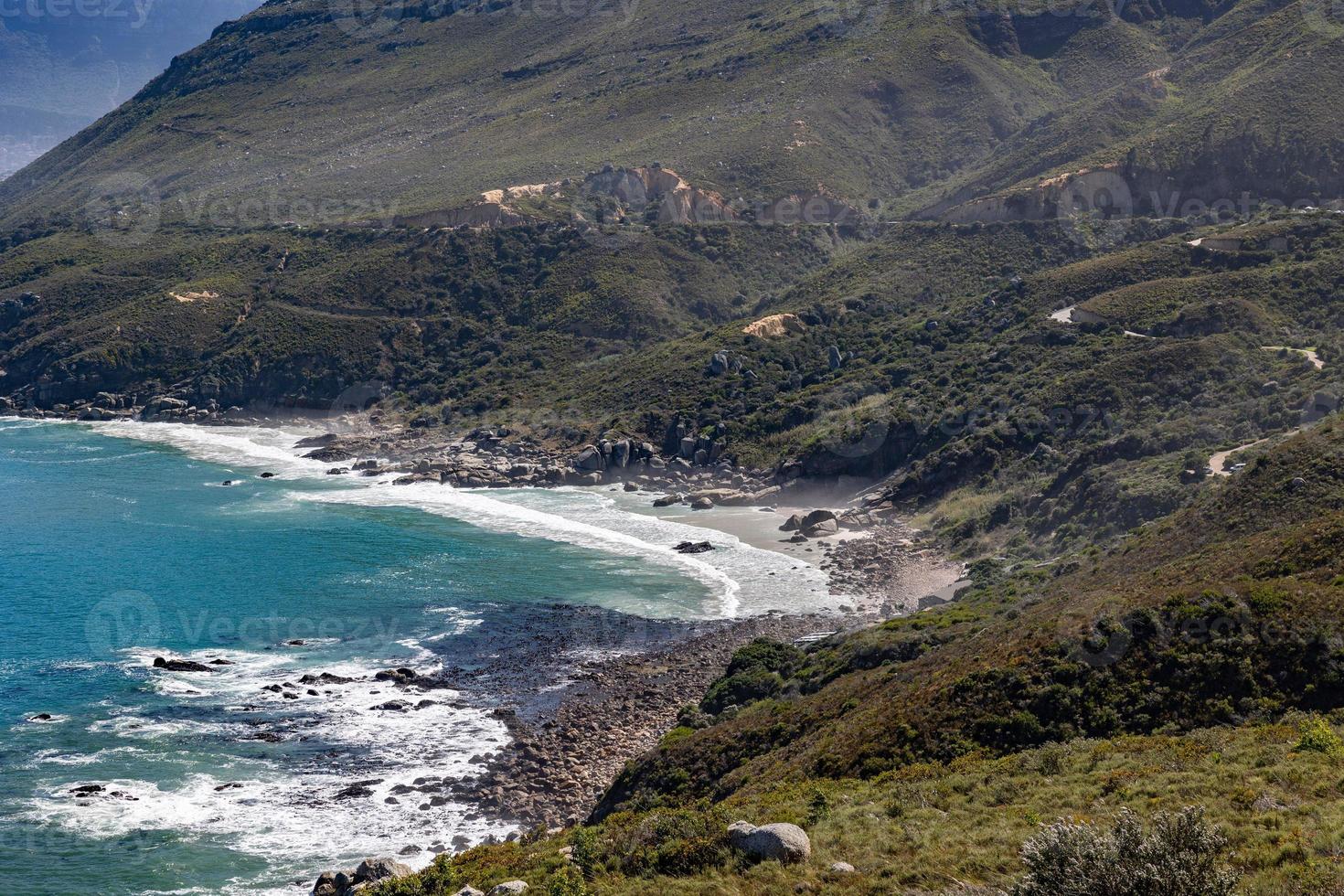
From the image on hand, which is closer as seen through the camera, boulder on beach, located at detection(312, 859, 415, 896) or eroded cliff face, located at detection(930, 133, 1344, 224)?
boulder on beach, located at detection(312, 859, 415, 896)

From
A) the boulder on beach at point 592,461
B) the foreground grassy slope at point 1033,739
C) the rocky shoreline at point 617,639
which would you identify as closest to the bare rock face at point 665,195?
the rocky shoreline at point 617,639

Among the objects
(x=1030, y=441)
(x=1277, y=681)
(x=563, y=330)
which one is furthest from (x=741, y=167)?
(x=1277, y=681)

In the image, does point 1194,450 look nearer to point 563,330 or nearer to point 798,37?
point 563,330

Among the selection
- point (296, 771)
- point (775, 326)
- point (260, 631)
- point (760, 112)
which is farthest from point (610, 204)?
point (296, 771)

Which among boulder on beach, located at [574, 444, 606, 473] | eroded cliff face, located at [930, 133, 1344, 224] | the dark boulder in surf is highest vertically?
eroded cliff face, located at [930, 133, 1344, 224]

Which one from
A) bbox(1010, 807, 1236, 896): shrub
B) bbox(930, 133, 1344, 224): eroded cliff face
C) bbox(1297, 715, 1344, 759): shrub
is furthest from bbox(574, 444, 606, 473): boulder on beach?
bbox(1010, 807, 1236, 896): shrub

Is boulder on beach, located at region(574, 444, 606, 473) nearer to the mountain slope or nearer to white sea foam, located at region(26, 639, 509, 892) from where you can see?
white sea foam, located at region(26, 639, 509, 892)
